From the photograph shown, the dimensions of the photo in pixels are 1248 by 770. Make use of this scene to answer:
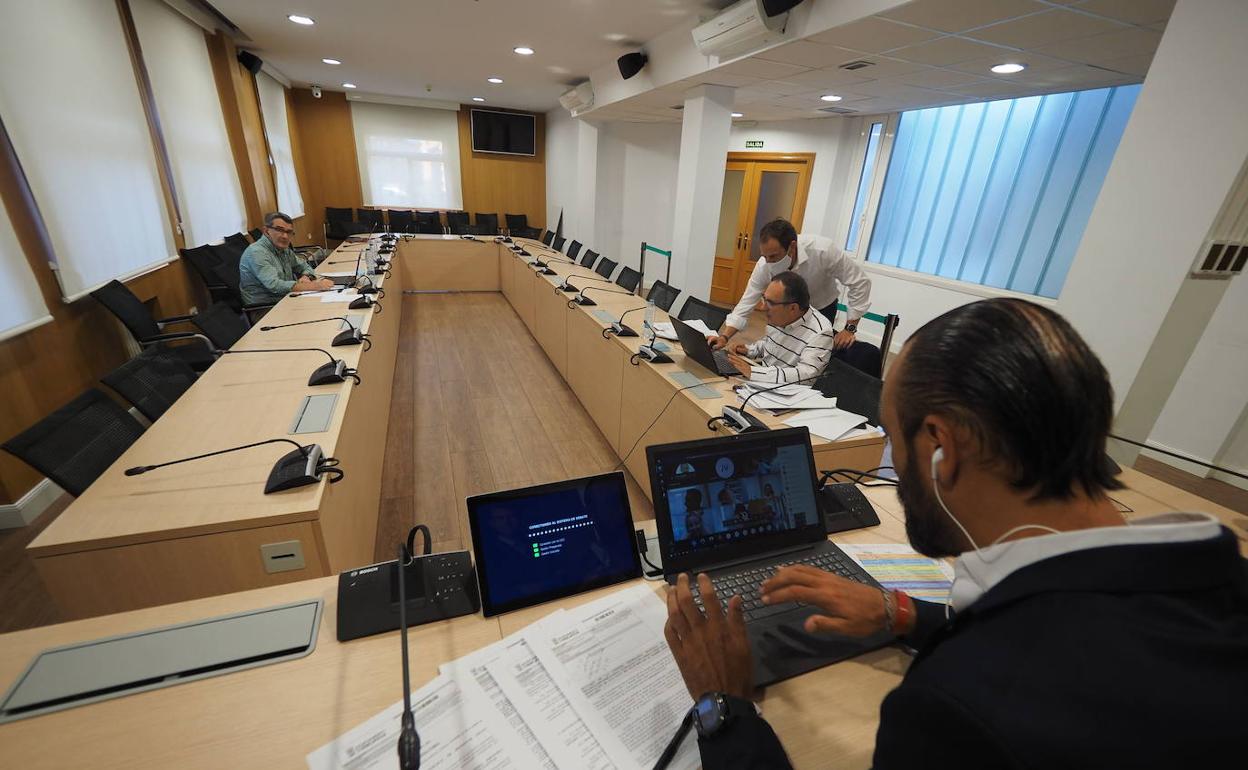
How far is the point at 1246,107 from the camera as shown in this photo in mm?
1573

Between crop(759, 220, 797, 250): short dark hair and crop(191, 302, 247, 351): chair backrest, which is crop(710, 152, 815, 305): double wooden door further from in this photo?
crop(191, 302, 247, 351): chair backrest

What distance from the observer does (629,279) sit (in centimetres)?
450

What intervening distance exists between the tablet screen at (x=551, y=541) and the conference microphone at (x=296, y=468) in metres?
0.75

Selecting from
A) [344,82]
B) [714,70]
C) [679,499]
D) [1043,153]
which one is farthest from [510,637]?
[344,82]

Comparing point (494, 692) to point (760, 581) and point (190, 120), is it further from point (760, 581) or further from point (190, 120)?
point (190, 120)

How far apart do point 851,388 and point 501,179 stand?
9123 millimetres

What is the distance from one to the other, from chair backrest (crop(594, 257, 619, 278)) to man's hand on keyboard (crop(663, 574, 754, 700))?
461 cm

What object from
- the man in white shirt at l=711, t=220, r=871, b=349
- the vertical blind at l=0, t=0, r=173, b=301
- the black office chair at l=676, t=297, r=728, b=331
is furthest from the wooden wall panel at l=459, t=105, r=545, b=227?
the man in white shirt at l=711, t=220, r=871, b=349

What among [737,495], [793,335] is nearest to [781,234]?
[793,335]

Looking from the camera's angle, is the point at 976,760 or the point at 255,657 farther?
the point at 255,657

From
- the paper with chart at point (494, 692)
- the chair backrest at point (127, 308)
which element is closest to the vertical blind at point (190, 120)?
the chair backrest at point (127, 308)

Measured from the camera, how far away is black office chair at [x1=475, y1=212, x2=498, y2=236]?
29.1 feet

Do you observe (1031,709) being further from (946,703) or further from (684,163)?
(684,163)

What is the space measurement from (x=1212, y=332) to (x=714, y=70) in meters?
3.67
